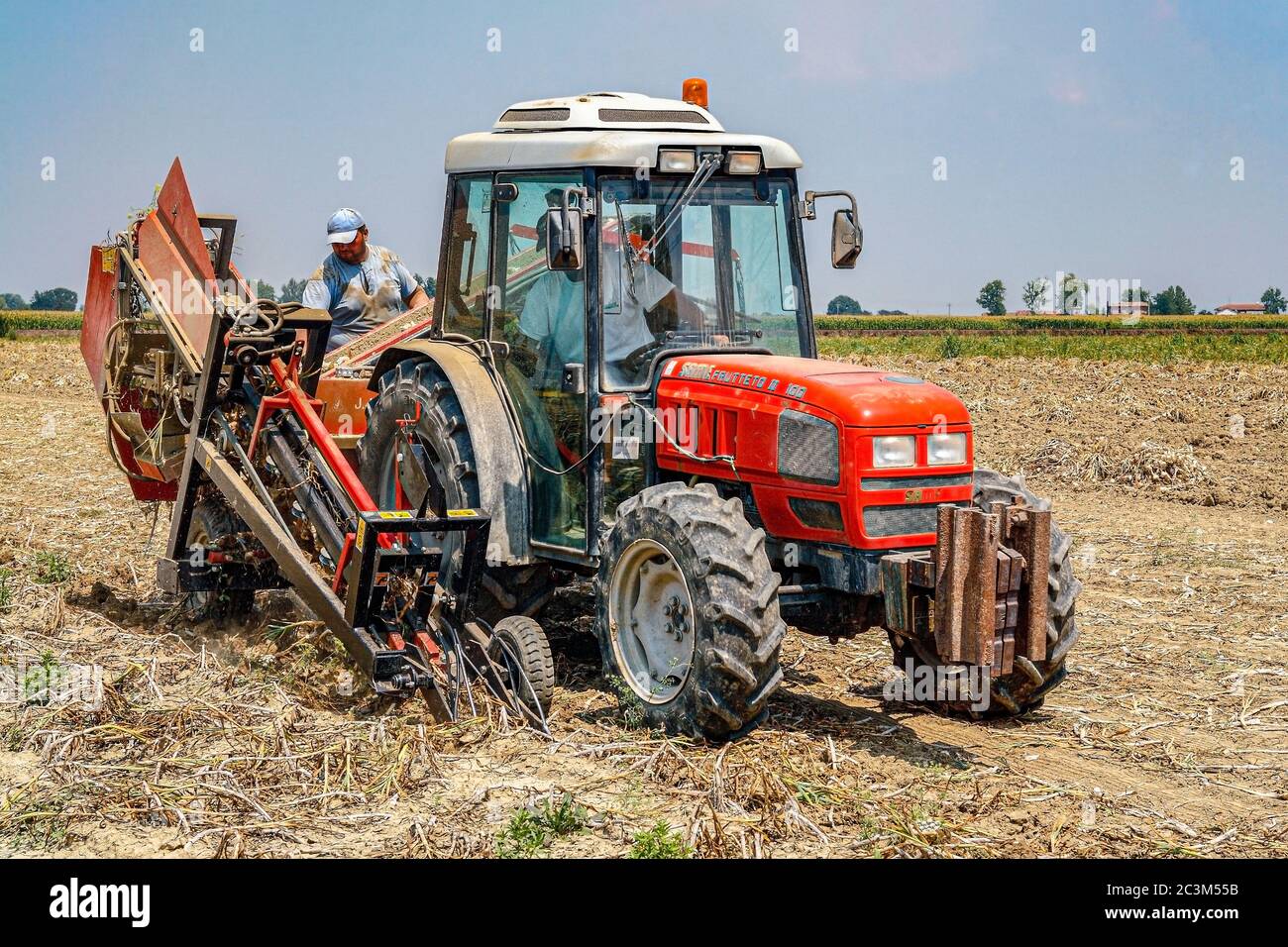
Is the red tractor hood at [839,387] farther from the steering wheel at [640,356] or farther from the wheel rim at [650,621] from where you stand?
the wheel rim at [650,621]

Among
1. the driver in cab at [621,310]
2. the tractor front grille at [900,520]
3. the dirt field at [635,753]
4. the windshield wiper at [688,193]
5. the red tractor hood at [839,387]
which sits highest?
the windshield wiper at [688,193]

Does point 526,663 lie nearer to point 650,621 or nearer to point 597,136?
point 650,621

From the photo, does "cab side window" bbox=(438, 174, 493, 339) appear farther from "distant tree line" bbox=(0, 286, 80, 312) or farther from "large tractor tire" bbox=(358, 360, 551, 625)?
"distant tree line" bbox=(0, 286, 80, 312)

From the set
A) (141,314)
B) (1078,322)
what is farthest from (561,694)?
(1078,322)

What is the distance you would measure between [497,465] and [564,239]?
126 centimetres

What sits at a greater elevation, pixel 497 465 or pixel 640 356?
pixel 640 356

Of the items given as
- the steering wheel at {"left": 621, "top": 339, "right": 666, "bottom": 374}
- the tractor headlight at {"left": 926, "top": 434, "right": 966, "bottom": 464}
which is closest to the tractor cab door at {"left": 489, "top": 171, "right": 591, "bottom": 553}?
the steering wheel at {"left": 621, "top": 339, "right": 666, "bottom": 374}

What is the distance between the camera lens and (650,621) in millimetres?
6074

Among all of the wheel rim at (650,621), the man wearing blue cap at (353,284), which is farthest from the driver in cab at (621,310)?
the man wearing blue cap at (353,284)

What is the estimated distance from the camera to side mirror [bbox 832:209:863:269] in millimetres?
6766

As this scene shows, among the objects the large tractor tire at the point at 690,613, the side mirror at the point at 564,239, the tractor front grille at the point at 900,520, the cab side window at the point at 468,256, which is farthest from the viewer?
the cab side window at the point at 468,256

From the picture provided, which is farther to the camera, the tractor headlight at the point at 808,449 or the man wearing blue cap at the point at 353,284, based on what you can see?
the man wearing blue cap at the point at 353,284

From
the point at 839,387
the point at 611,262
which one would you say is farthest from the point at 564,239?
the point at 839,387

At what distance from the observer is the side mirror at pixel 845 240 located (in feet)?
22.2
